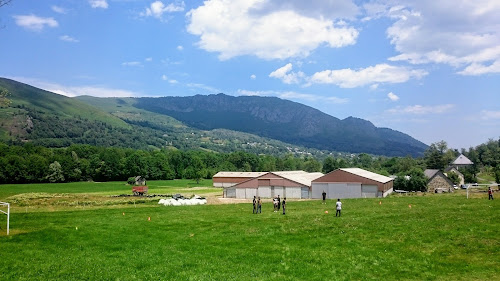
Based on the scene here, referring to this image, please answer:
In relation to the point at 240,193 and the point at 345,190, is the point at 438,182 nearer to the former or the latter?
the point at 345,190

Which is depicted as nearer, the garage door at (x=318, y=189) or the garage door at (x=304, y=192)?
the garage door at (x=318, y=189)

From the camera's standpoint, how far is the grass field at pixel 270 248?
75.2 feet

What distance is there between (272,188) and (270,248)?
2538 inches

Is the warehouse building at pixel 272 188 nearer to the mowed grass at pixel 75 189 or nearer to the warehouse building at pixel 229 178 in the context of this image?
the mowed grass at pixel 75 189

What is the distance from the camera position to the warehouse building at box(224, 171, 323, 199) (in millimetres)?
90000

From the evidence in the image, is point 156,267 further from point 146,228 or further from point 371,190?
point 371,190

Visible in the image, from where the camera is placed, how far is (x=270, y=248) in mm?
28594

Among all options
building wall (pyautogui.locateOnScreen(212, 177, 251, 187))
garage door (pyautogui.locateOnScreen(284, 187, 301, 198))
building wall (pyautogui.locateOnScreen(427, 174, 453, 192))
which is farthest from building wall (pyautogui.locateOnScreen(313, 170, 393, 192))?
building wall (pyautogui.locateOnScreen(212, 177, 251, 187))

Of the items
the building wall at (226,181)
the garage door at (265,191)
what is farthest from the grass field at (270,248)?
the building wall at (226,181)

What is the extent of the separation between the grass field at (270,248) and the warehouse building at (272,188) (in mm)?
49259

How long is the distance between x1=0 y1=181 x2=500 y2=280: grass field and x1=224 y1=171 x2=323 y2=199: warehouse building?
49.3 m

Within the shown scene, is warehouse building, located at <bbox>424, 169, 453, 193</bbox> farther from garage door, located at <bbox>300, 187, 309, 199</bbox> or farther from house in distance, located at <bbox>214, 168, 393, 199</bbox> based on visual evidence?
garage door, located at <bbox>300, 187, 309, 199</bbox>

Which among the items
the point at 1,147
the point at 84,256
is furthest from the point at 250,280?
the point at 1,147

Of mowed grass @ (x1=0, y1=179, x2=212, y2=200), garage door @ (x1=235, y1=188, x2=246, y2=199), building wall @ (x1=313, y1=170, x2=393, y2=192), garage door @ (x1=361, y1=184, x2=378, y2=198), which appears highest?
building wall @ (x1=313, y1=170, x2=393, y2=192)
